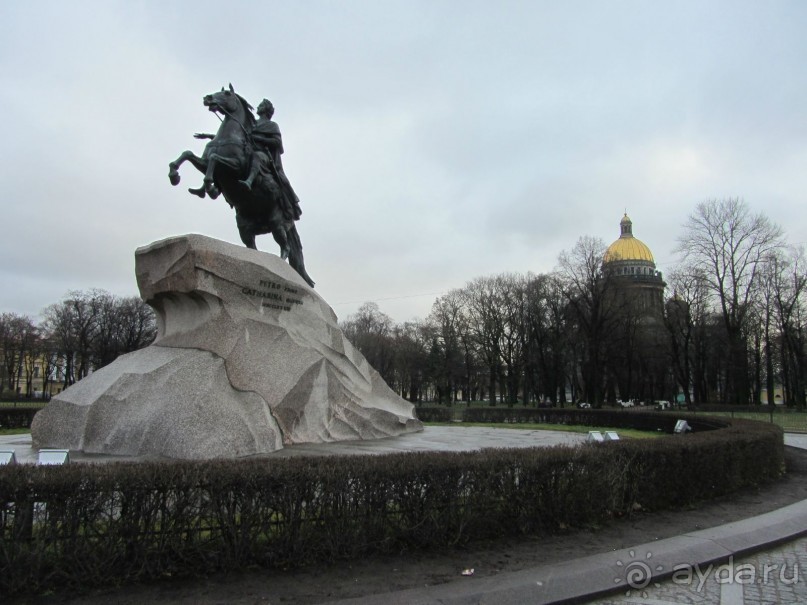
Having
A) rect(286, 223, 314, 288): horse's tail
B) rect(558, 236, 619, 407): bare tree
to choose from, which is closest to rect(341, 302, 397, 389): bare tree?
rect(558, 236, 619, 407): bare tree

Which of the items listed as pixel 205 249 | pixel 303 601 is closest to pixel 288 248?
pixel 205 249

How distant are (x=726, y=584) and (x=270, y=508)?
4.16 m

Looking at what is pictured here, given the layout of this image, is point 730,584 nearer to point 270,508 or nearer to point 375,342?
point 270,508

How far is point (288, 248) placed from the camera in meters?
15.5

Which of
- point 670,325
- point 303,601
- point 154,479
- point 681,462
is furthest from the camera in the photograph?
point 670,325

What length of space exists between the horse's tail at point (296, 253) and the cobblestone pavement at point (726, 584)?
470 inches

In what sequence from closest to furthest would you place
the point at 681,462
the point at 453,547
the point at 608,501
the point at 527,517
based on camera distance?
the point at 453,547 < the point at 527,517 < the point at 608,501 < the point at 681,462

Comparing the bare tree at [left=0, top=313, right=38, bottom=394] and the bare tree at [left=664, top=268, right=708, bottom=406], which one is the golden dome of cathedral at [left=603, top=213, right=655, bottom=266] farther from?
the bare tree at [left=0, top=313, right=38, bottom=394]

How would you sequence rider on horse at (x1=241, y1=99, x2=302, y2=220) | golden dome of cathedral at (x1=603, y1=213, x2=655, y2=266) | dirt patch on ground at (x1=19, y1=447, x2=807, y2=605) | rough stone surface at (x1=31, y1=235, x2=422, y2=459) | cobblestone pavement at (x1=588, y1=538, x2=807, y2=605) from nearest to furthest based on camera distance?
dirt patch on ground at (x1=19, y1=447, x2=807, y2=605)
cobblestone pavement at (x1=588, y1=538, x2=807, y2=605)
rough stone surface at (x1=31, y1=235, x2=422, y2=459)
rider on horse at (x1=241, y1=99, x2=302, y2=220)
golden dome of cathedral at (x1=603, y1=213, x2=655, y2=266)

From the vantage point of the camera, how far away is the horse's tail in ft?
52.0

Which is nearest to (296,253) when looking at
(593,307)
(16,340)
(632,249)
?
(593,307)

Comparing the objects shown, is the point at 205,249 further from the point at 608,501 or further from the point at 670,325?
the point at 670,325

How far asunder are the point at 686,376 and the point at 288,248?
153 feet

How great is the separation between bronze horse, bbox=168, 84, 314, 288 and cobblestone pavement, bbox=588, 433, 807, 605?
9829 mm
